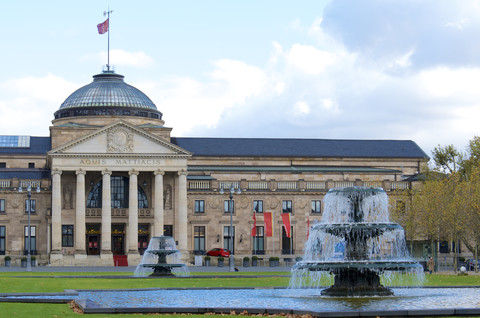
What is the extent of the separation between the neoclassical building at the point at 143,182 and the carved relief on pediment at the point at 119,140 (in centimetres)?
11

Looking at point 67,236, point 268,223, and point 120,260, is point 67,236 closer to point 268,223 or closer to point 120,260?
point 120,260

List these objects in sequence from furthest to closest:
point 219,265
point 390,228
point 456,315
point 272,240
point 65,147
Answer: point 272,240, point 65,147, point 219,265, point 390,228, point 456,315

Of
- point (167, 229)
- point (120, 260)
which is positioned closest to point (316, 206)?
point (167, 229)

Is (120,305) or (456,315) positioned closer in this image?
(456,315)

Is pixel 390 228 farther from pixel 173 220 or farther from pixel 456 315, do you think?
pixel 173 220

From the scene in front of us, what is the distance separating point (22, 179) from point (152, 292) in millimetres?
68112

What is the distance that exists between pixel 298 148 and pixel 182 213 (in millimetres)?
26088

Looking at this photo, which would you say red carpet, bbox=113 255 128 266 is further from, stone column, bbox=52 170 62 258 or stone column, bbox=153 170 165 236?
stone column, bbox=52 170 62 258

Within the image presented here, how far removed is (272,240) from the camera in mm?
110938

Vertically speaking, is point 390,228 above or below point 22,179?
below

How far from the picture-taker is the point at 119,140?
104750mm

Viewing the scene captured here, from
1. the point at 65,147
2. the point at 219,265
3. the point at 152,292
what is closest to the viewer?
the point at 152,292

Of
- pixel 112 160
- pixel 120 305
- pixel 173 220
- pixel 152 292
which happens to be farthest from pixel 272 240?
pixel 120 305

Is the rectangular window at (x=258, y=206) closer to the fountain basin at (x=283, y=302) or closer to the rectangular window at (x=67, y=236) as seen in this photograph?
the rectangular window at (x=67, y=236)
